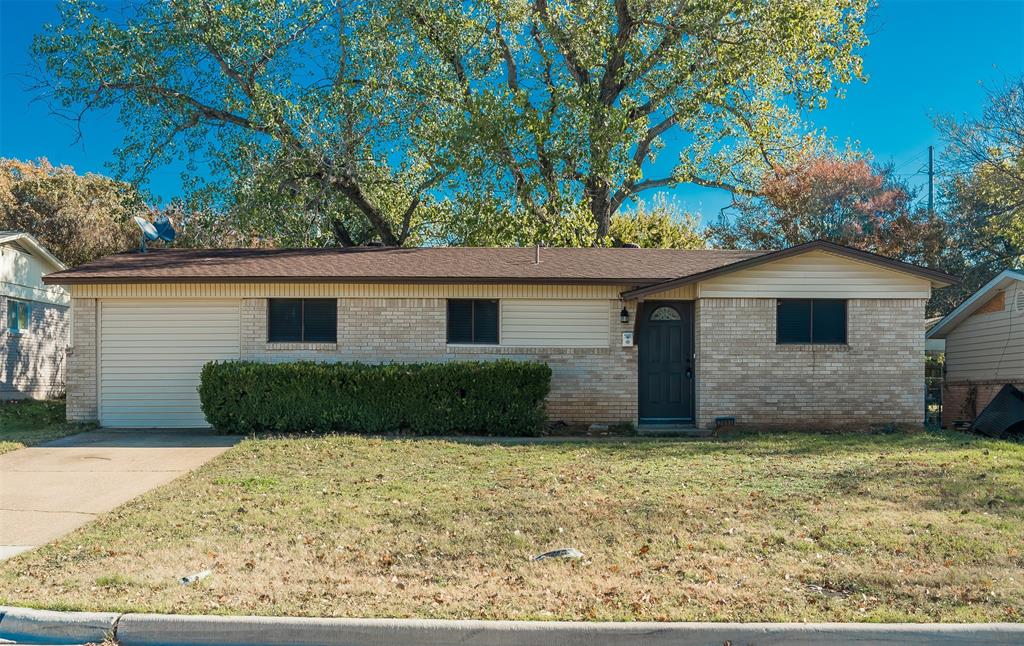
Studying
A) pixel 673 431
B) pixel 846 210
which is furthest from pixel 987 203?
pixel 673 431

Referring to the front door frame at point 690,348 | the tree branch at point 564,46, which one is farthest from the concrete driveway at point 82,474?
the tree branch at point 564,46

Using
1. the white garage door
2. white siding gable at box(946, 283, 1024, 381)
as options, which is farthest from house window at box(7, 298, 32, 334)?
white siding gable at box(946, 283, 1024, 381)

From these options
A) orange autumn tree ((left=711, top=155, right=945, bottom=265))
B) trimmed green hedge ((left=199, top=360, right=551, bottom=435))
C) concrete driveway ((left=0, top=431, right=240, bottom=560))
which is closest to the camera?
concrete driveway ((left=0, top=431, right=240, bottom=560))

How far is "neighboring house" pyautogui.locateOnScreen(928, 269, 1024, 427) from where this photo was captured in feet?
52.6

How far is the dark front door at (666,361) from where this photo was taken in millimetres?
15727

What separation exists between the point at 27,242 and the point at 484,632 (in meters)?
20.8

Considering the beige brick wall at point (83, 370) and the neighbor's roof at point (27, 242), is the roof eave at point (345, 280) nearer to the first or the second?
the beige brick wall at point (83, 370)

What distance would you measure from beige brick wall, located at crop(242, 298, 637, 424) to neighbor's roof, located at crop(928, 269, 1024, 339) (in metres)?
7.28

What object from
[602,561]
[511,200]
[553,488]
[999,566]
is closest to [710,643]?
[602,561]

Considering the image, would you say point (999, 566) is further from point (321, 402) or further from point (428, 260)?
point (428, 260)

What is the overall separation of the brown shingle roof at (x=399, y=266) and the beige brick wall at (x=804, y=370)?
5.31 ft

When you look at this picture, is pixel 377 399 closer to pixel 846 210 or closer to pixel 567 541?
pixel 567 541

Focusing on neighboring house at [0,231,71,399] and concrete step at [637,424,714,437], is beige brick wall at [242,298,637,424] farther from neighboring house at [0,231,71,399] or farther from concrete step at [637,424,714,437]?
neighboring house at [0,231,71,399]

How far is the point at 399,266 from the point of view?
53.0 ft
